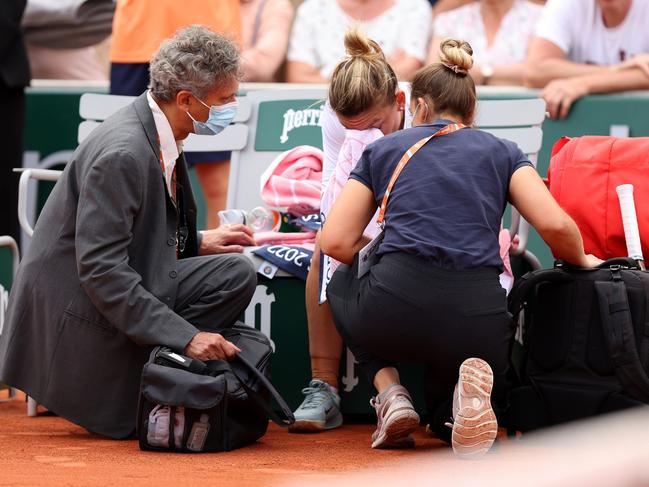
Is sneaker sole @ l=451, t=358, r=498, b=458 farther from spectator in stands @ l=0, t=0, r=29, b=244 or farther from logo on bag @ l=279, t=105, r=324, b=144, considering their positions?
spectator in stands @ l=0, t=0, r=29, b=244

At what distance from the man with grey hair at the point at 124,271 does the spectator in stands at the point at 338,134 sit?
366 mm

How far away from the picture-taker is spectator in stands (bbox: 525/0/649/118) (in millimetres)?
6148

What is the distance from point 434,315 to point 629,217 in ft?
2.93

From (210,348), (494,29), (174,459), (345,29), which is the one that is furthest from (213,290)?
(494,29)

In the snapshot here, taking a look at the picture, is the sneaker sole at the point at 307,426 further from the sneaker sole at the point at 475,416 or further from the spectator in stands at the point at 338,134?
the sneaker sole at the point at 475,416

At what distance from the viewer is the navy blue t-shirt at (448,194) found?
3.96 metres

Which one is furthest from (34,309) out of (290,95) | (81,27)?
(81,27)

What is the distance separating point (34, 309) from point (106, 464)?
29.4 inches

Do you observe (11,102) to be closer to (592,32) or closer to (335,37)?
(335,37)

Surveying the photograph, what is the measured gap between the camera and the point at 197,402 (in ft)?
13.1

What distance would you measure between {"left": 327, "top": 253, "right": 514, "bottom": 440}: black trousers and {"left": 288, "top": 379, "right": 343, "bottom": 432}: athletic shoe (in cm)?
56

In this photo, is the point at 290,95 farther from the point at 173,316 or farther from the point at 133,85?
the point at 173,316

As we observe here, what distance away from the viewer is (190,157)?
20.4ft

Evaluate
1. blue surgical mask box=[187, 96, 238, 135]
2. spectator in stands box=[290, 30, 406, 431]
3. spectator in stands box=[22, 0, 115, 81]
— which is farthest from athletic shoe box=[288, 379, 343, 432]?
spectator in stands box=[22, 0, 115, 81]
